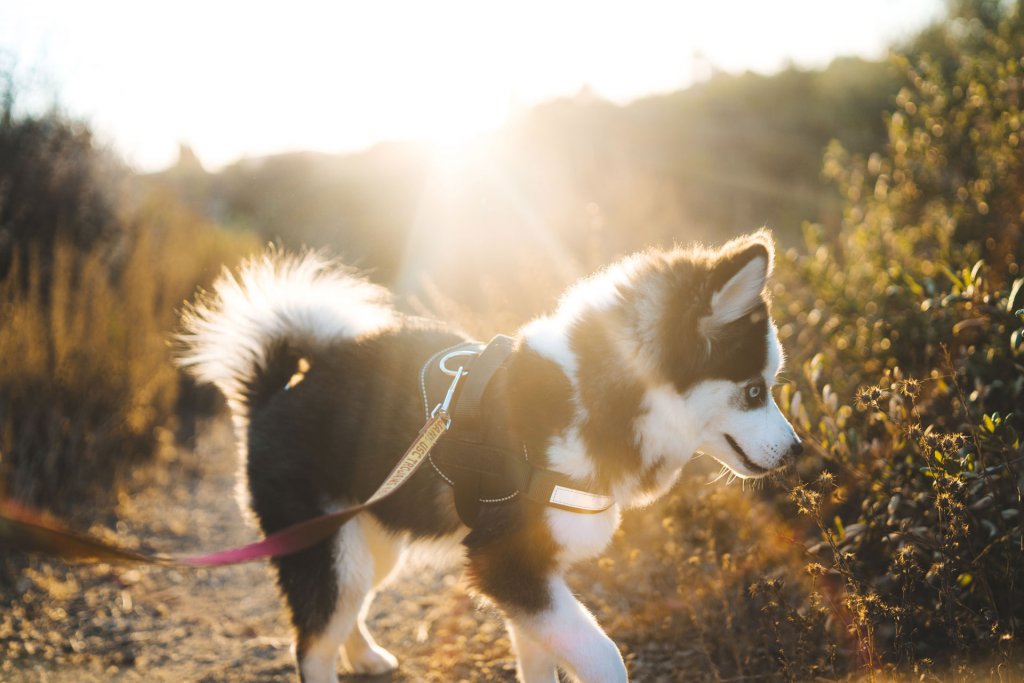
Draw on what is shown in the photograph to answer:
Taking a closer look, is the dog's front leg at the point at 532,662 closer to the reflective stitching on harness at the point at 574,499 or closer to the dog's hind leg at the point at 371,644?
the reflective stitching on harness at the point at 574,499

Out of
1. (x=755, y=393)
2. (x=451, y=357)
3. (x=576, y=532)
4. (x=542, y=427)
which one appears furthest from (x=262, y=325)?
(x=755, y=393)

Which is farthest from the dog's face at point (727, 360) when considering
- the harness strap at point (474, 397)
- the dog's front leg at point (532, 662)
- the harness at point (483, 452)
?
the dog's front leg at point (532, 662)

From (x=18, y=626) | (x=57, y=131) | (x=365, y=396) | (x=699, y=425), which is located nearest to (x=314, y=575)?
(x=365, y=396)

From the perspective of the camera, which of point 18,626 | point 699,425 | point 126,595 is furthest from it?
point 126,595

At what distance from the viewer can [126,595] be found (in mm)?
4422

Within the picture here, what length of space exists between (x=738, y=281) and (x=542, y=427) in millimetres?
862

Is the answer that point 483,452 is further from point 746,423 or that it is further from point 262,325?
point 262,325

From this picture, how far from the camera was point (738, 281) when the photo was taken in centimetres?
235

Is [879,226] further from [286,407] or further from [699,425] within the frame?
[286,407]

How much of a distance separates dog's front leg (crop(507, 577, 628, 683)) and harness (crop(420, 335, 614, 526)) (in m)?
0.32

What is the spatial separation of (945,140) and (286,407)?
448cm

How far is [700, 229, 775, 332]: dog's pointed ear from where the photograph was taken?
7.57ft

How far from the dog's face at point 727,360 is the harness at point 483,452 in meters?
0.51

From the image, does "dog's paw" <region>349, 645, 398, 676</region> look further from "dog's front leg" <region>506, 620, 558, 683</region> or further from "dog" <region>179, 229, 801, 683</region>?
"dog's front leg" <region>506, 620, 558, 683</region>
